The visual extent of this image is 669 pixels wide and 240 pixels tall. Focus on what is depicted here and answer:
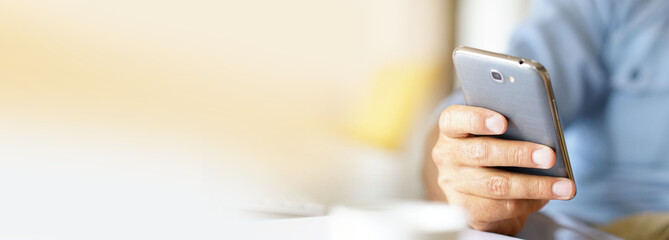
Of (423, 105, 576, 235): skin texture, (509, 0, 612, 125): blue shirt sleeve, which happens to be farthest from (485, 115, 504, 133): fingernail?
(509, 0, 612, 125): blue shirt sleeve

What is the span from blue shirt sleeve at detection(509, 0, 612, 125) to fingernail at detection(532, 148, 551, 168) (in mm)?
269

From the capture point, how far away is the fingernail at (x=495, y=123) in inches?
15.8

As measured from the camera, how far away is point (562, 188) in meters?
0.41

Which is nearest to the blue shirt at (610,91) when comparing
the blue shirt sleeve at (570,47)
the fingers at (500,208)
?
the blue shirt sleeve at (570,47)

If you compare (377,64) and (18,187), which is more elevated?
(377,64)

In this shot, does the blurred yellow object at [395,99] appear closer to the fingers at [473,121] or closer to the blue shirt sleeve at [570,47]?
the blue shirt sleeve at [570,47]

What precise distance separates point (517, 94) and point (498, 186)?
0.09m

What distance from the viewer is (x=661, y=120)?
65cm

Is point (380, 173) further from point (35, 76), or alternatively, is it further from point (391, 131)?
point (35, 76)

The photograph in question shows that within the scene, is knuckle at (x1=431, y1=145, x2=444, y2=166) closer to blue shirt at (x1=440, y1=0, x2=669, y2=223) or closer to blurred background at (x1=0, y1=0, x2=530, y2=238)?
blue shirt at (x1=440, y1=0, x2=669, y2=223)

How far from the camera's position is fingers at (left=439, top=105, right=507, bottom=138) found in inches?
15.9

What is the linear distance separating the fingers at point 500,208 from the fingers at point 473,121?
5 centimetres

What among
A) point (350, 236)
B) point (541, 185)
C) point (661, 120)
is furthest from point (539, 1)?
point (350, 236)

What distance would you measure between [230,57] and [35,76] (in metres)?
0.45
